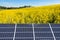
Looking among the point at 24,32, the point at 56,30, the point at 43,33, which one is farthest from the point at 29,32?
the point at 56,30

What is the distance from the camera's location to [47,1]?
6273mm

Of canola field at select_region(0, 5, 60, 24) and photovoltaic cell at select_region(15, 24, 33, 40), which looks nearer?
photovoltaic cell at select_region(15, 24, 33, 40)

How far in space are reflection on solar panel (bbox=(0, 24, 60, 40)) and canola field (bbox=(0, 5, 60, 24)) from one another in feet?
6.30

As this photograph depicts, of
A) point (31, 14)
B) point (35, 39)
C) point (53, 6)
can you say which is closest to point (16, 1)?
point (31, 14)

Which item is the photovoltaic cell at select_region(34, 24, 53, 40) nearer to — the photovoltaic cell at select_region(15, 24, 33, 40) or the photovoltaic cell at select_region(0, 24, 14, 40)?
the photovoltaic cell at select_region(15, 24, 33, 40)

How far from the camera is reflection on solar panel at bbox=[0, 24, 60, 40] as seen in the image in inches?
144

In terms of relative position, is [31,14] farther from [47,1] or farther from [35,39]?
[35,39]

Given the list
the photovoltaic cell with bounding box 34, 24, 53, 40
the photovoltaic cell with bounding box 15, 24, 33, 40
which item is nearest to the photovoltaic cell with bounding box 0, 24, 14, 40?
the photovoltaic cell with bounding box 15, 24, 33, 40

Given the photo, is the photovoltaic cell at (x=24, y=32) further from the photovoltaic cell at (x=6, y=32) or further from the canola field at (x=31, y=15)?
the canola field at (x=31, y=15)

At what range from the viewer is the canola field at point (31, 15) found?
20.8ft

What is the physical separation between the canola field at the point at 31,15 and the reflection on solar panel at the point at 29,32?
192 cm

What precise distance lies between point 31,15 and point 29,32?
256 centimetres

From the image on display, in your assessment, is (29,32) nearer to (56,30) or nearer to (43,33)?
(43,33)

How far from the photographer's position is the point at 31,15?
21.2 feet
